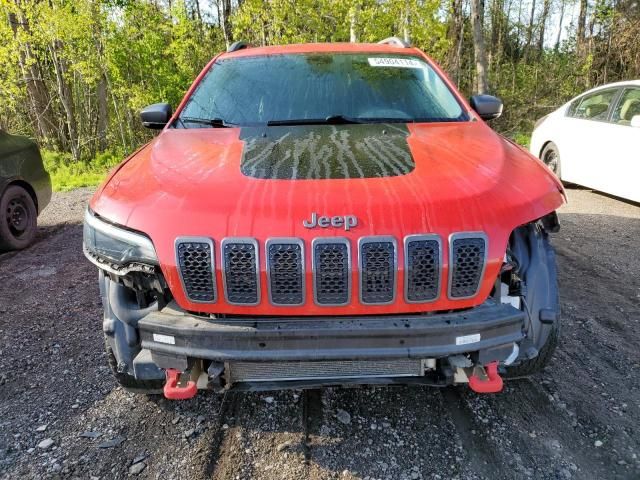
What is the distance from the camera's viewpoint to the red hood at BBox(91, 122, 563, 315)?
2.07 m

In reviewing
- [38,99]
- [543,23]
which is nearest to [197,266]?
[38,99]

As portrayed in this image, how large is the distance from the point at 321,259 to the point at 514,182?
1019 millimetres

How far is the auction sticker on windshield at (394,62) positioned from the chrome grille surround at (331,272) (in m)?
2.21

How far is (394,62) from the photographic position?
382cm

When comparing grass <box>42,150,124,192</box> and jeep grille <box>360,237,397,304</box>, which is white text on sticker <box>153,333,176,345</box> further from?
grass <box>42,150,124,192</box>

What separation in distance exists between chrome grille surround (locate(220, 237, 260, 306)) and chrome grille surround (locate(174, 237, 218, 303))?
0.16 ft

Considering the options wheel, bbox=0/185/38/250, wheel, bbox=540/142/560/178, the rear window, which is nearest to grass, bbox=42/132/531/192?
wheel, bbox=540/142/560/178

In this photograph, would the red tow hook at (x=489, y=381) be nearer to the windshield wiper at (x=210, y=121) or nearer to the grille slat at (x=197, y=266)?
the grille slat at (x=197, y=266)

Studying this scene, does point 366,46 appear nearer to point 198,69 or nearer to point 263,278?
point 263,278

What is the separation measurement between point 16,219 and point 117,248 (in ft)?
15.1

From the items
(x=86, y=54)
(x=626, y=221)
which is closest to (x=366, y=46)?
(x=626, y=221)

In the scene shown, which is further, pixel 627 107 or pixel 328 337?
pixel 627 107

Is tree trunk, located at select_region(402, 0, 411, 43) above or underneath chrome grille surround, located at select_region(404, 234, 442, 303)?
above

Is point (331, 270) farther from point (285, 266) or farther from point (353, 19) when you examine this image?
point (353, 19)
